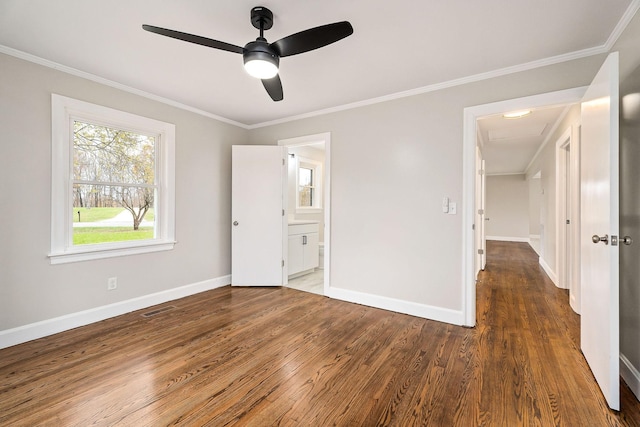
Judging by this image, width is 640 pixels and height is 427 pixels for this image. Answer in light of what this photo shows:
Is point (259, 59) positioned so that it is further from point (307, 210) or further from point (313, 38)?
point (307, 210)

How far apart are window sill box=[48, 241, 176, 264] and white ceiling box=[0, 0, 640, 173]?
168 centimetres

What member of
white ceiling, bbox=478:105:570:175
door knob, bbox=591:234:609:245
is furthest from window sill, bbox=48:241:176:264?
door knob, bbox=591:234:609:245

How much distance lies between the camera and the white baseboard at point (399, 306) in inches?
114

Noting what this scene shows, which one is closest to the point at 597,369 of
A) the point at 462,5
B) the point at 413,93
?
the point at 462,5

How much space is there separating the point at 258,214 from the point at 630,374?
3810mm

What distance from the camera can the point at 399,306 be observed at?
3.21 m

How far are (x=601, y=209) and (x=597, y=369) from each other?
40.2 inches

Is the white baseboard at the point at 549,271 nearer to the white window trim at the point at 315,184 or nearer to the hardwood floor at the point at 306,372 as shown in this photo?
the hardwood floor at the point at 306,372

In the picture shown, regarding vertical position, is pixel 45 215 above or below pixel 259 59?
below

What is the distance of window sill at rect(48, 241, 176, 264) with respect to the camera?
265 cm

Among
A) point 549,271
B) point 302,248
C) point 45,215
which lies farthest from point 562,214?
point 45,215

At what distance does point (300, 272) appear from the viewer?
484 cm

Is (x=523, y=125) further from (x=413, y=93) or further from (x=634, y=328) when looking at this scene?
(x=634, y=328)

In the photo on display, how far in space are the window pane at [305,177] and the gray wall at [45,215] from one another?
7.62 ft
